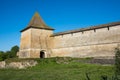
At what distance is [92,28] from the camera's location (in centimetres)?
2481

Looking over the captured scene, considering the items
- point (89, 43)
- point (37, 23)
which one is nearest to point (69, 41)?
point (89, 43)

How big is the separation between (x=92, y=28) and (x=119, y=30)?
4.25 m

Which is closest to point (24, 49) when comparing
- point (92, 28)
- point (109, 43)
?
point (92, 28)

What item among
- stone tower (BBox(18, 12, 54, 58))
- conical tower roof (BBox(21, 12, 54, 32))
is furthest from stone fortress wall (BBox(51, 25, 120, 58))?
conical tower roof (BBox(21, 12, 54, 32))

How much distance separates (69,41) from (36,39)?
633cm

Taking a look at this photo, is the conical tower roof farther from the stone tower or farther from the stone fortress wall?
the stone fortress wall

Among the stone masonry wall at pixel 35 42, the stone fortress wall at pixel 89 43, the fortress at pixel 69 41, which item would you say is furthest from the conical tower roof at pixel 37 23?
the stone fortress wall at pixel 89 43

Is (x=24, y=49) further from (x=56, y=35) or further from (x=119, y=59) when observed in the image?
(x=119, y=59)

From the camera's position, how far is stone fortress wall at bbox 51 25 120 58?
73.3 feet

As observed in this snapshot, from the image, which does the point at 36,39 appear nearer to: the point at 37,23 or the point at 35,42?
the point at 35,42

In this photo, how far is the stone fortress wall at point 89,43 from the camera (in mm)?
22328

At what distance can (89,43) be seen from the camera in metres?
25.2

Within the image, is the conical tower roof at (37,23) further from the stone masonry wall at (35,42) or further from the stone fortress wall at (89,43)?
the stone fortress wall at (89,43)

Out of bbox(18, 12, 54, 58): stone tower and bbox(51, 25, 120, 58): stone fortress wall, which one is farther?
bbox(18, 12, 54, 58): stone tower
